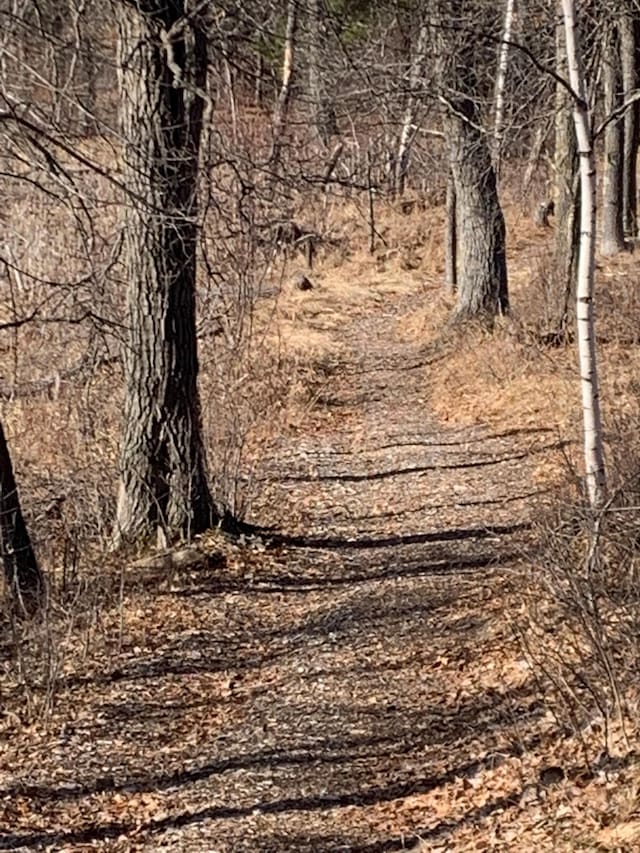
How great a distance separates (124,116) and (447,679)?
3.69m

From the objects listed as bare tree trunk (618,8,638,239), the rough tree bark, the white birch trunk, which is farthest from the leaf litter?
bare tree trunk (618,8,638,239)

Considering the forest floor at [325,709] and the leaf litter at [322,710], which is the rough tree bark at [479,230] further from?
the leaf litter at [322,710]

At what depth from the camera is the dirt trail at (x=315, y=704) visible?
165 inches

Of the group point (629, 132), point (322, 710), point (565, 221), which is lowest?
point (322, 710)

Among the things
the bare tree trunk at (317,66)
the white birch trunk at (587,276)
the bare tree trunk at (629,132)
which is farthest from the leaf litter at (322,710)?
the bare tree trunk at (629,132)

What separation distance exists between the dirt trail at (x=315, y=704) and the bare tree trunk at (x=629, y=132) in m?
10.1

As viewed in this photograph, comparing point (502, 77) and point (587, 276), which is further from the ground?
point (502, 77)

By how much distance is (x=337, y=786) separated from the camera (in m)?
4.36

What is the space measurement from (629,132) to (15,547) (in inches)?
579

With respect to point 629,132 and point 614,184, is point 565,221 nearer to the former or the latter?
point 614,184

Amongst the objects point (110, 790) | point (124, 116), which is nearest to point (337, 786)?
point (110, 790)

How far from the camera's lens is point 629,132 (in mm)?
17766

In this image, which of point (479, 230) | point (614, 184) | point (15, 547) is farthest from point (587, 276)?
point (614, 184)

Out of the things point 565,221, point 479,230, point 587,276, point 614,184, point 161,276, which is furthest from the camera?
point 614,184
